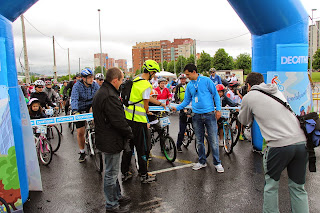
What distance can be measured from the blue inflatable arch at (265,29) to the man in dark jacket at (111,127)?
4.37 feet

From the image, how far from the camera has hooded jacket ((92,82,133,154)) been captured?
11.6ft

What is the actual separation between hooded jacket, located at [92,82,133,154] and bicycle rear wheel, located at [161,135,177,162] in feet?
7.33

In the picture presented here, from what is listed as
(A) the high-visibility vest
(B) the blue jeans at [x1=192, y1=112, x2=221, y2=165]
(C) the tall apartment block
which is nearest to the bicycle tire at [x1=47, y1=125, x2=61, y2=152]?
(A) the high-visibility vest

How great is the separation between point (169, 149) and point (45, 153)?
301 centimetres

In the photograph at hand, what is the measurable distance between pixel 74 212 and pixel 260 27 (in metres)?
5.17

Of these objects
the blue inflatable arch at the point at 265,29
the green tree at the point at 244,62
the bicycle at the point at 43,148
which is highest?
the green tree at the point at 244,62

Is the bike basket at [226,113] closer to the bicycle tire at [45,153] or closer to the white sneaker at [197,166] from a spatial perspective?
the white sneaker at [197,166]

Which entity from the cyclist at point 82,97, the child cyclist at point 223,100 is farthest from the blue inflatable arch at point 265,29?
the cyclist at point 82,97

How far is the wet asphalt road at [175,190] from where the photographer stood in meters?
3.95

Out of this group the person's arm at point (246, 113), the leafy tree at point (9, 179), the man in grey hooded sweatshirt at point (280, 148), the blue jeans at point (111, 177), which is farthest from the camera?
the blue jeans at point (111, 177)

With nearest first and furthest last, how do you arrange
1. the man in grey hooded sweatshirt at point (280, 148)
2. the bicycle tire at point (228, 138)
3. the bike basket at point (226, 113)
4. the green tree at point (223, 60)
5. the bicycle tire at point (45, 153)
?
the man in grey hooded sweatshirt at point (280, 148) < the bicycle tire at point (45, 153) < the bicycle tire at point (228, 138) < the bike basket at point (226, 113) < the green tree at point (223, 60)

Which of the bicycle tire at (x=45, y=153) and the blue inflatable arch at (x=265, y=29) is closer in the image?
the blue inflatable arch at (x=265, y=29)

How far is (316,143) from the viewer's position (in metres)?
2.94

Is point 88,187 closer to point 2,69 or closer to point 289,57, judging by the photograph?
point 2,69
